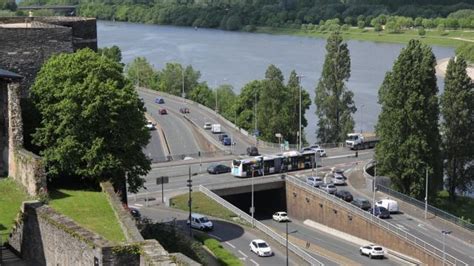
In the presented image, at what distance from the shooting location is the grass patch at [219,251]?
37781 millimetres

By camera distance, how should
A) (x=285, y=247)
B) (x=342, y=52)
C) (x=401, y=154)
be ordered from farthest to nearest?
(x=342, y=52) < (x=401, y=154) < (x=285, y=247)

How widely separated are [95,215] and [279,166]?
3665 cm

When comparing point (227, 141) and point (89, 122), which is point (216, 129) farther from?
point (89, 122)

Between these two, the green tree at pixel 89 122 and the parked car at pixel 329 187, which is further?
the parked car at pixel 329 187

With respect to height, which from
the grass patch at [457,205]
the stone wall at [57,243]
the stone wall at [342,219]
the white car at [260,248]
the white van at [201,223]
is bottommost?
the grass patch at [457,205]

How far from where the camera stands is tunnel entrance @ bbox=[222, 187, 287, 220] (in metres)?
57.5

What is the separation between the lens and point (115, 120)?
3064 centimetres

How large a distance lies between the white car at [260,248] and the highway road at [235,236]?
9.0 inches

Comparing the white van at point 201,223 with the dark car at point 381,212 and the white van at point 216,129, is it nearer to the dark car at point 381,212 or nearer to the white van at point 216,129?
the dark car at point 381,212

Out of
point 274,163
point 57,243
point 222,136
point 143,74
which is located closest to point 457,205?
point 274,163

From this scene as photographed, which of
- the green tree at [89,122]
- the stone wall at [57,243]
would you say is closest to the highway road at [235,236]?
the green tree at [89,122]

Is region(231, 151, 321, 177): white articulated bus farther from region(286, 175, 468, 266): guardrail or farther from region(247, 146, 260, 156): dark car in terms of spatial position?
region(247, 146, 260, 156): dark car

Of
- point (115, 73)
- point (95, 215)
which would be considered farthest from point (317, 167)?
point (95, 215)

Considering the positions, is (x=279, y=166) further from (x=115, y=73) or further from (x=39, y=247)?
(x=39, y=247)
